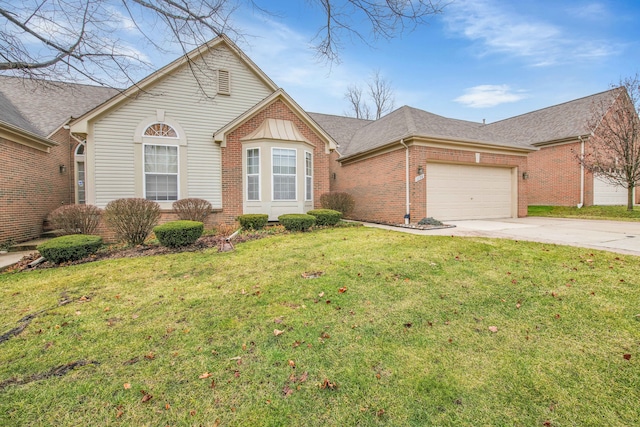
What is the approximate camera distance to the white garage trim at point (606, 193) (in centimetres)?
1650

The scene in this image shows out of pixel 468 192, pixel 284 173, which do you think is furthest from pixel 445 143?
pixel 284 173

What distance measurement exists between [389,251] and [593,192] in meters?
17.0

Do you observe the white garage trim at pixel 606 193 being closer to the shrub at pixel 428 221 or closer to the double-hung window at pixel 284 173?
the shrub at pixel 428 221

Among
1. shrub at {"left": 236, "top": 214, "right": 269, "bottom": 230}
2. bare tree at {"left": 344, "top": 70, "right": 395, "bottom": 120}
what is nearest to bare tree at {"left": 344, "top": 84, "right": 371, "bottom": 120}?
bare tree at {"left": 344, "top": 70, "right": 395, "bottom": 120}

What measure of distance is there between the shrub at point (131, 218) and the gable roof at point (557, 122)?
16501 mm

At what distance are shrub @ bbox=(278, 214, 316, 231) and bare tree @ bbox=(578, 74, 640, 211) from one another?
623 inches

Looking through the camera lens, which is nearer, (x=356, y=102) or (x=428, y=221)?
(x=428, y=221)

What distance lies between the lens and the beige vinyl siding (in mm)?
10461

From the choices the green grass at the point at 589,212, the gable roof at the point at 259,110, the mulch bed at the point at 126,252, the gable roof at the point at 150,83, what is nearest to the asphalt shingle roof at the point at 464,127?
the gable roof at the point at 259,110

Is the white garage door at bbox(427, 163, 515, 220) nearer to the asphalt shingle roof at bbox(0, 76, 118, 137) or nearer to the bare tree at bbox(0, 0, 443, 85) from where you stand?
the bare tree at bbox(0, 0, 443, 85)

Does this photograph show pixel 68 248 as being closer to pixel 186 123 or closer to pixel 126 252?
pixel 126 252

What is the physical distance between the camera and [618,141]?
15.3 meters

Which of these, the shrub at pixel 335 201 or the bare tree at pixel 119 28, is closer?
the bare tree at pixel 119 28

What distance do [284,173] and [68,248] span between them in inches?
272
